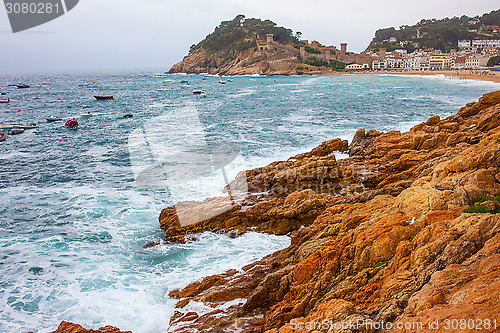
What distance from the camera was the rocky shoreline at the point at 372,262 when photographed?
5.90 m

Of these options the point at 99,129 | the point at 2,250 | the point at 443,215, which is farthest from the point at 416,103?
the point at 2,250

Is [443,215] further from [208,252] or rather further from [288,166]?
[288,166]

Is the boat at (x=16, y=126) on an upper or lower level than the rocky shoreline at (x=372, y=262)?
upper

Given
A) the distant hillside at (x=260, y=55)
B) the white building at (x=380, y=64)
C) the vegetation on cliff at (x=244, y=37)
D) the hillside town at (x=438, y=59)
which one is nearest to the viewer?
the hillside town at (x=438, y=59)

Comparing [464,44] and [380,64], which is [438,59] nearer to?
[380,64]

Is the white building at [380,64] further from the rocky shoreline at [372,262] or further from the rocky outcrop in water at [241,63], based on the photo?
the rocky shoreline at [372,262]

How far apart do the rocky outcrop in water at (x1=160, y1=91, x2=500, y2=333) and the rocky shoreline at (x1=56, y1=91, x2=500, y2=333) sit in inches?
1.0

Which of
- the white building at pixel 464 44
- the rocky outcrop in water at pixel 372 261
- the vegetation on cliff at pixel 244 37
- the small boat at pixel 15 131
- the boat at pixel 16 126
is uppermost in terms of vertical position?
the vegetation on cliff at pixel 244 37

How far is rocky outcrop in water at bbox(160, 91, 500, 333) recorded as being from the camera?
598 cm

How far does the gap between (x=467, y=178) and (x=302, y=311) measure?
257 inches

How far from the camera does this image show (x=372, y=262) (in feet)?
27.1

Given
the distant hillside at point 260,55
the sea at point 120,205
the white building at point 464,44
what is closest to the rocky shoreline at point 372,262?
the sea at point 120,205

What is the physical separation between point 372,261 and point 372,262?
0.03m

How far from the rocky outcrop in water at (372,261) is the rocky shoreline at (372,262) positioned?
26 mm
